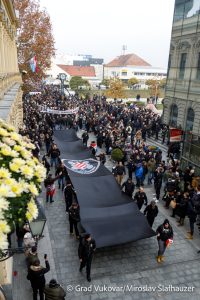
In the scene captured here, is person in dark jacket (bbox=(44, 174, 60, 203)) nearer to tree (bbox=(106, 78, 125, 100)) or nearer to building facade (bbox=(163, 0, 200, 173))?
building facade (bbox=(163, 0, 200, 173))

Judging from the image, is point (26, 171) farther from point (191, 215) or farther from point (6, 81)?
point (6, 81)

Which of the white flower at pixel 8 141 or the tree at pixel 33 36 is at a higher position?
the tree at pixel 33 36

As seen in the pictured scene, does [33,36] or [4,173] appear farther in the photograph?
[33,36]

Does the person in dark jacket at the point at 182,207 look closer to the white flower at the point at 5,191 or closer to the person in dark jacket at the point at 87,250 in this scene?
the person in dark jacket at the point at 87,250

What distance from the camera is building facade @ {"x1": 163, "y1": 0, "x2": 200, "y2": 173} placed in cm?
1683

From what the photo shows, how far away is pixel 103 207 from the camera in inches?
410

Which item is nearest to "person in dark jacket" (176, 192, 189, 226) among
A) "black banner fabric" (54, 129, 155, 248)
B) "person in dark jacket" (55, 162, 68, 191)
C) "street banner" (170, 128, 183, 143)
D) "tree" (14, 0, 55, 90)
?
"black banner fabric" (54, 129, 155, 248)

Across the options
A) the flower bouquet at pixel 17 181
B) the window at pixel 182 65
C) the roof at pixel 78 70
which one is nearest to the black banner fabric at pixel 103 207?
the flower bouquet at pixel 17 181

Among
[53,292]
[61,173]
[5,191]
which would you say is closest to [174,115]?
[61,173]

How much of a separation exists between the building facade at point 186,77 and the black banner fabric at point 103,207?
240 inches

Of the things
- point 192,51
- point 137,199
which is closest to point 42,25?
point 192,51

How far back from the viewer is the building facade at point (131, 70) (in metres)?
109

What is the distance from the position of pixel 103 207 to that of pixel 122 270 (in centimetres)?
224

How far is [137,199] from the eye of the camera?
1166 cm
